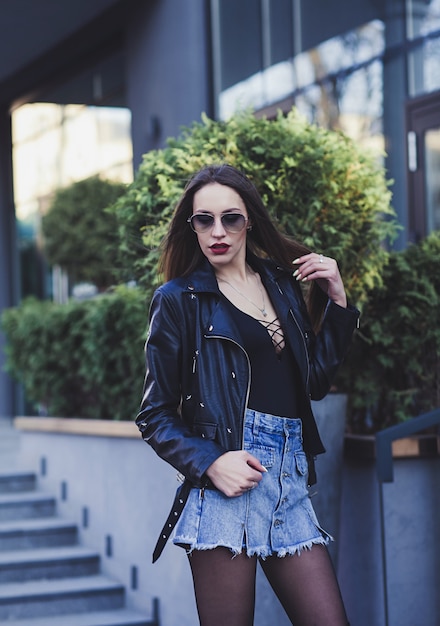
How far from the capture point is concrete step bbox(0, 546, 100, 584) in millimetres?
6348

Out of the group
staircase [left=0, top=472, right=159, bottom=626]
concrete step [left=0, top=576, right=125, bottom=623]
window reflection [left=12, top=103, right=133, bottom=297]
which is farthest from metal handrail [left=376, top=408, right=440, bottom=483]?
window reflection [left=12, top=103, right=133, bottom=297]

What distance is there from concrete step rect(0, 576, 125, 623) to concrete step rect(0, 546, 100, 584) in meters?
0.10

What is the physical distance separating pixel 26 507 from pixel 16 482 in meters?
0.43

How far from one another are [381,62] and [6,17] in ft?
14.2

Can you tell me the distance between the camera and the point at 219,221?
2887 millimetres

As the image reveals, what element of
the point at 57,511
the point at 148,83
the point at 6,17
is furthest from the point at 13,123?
the point at 57,511

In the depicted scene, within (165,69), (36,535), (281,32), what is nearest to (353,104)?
(281,32)

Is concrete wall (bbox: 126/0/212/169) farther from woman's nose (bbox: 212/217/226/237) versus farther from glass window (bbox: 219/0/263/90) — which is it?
woman's nose (bbox: 212/217/226/237)

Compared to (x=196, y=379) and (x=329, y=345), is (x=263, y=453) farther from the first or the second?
(x=329, y=345)

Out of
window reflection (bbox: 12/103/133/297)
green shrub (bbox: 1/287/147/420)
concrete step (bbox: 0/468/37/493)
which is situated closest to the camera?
green shrub (bbox: 1/287/147/420)

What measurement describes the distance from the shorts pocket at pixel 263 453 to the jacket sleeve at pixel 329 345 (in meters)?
0.33

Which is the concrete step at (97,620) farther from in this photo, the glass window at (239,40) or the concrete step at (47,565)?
the glass window at (239,40)

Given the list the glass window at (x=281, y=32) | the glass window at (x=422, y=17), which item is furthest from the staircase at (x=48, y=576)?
the glass window at (x=422, y=17)

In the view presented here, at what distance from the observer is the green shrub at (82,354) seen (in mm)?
6746
